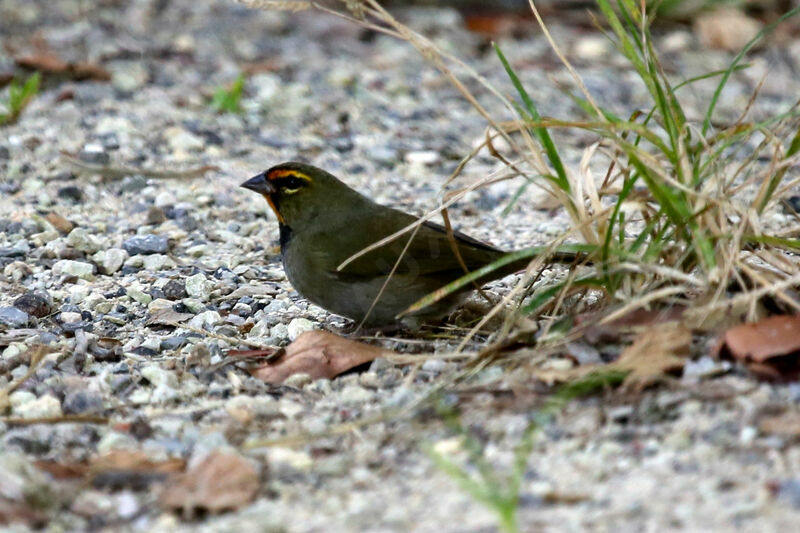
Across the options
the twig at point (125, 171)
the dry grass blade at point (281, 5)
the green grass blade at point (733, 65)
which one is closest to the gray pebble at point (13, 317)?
the dry grass blade at point (281, 5)

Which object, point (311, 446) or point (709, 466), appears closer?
point (709, 466)

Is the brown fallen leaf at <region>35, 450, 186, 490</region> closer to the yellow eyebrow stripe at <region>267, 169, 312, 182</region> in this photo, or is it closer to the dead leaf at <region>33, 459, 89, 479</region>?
the dead leaf at <region>33, 459, 89, 479</region>

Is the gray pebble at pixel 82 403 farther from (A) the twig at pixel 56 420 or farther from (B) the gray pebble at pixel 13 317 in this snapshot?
(B) the gray pebble at pixel 13 317

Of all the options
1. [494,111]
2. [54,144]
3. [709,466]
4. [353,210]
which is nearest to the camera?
[709,466]

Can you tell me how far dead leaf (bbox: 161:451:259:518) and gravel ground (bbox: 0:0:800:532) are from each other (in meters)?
0.03

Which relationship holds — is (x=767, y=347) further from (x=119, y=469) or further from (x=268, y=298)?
(x=268, y=298)

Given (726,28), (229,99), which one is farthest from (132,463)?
(726,28)

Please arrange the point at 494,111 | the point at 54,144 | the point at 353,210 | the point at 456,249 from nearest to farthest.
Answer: the point at 456,249, the point at 353,210, the point at 54,144, the point at 494,111

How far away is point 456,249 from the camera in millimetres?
4355

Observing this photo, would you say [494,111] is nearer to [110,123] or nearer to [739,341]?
[110,123]

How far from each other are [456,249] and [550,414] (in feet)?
3.64

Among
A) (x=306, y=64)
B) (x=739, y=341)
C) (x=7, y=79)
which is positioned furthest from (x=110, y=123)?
(x=739, y=341)

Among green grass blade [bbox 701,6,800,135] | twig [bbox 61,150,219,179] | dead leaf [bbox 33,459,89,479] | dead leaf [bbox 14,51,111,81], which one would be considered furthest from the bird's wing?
dead leaf [bbox 14,51,111,81]

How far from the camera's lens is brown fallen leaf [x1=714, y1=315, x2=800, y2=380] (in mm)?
3404
